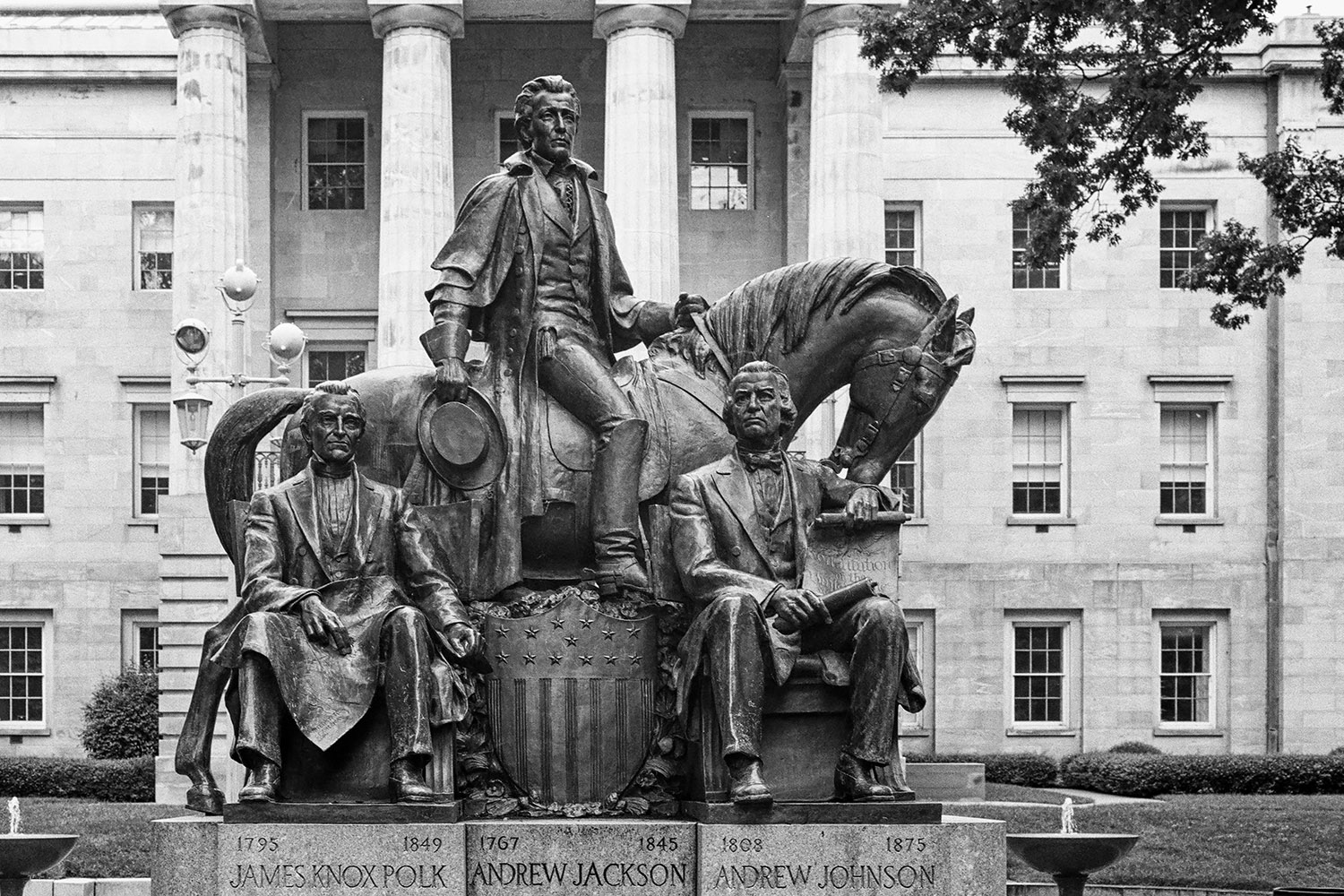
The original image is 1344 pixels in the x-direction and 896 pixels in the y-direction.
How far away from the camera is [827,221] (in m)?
49.0

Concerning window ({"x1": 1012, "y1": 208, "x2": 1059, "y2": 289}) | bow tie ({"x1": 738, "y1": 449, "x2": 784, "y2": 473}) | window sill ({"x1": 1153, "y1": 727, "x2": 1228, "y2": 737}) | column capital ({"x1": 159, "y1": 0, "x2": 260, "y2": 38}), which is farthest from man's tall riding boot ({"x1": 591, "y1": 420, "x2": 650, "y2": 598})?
window ({"x1": 1012, "y1": 208, "x2": 1059, "y2": 289})

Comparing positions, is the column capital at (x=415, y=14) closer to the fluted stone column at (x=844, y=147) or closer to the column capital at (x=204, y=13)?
the column capital at (x=204, y=13)

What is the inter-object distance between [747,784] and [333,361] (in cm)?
4409

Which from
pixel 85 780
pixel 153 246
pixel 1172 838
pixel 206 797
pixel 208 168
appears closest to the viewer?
pixel 206 797

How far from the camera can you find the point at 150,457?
54.0 meters

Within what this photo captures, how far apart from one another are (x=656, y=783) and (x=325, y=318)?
142 feet

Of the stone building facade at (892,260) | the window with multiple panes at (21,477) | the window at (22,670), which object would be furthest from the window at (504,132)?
the window at (22,670)

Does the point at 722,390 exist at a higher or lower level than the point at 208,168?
lower

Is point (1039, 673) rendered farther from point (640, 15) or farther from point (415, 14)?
point (415, 14)

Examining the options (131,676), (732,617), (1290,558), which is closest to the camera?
(732,617)

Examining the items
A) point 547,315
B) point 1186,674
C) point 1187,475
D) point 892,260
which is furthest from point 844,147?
point 547,315

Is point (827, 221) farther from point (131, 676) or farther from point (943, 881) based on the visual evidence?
point (943, 881)

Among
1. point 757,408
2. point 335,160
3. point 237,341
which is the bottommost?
point 757,408

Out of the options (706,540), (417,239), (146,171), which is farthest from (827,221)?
(706,540)
